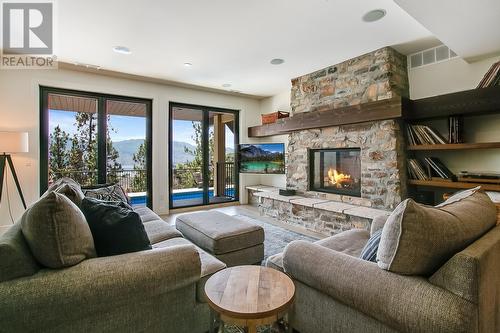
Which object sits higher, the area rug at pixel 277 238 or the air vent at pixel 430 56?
the air vent at pixel 430 56

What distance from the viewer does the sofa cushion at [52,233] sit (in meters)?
1.13

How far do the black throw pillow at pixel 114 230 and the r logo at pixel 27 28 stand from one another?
7.49ft

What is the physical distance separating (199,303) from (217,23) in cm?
268

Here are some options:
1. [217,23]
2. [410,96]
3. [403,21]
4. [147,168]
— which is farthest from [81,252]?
[410,96]

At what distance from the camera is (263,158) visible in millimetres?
5367

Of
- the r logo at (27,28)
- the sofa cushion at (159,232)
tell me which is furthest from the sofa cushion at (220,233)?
the r logo at (27,28)

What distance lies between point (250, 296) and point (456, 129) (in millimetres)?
3239

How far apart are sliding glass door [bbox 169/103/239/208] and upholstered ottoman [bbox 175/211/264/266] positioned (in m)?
2.60

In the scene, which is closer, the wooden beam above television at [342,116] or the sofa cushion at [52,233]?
the sofa cushion at [52,233]

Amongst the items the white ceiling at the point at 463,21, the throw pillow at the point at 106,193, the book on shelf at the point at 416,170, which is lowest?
the throw pillow at the point at 106,193

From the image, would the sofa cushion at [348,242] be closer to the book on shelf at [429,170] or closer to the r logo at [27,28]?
the book on shelf at [429,170]

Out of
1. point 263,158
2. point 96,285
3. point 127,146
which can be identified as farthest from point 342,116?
point 127,146

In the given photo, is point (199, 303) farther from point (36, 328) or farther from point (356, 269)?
point (356, 269)

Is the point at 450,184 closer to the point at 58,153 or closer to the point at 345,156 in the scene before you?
the point at 345,156
